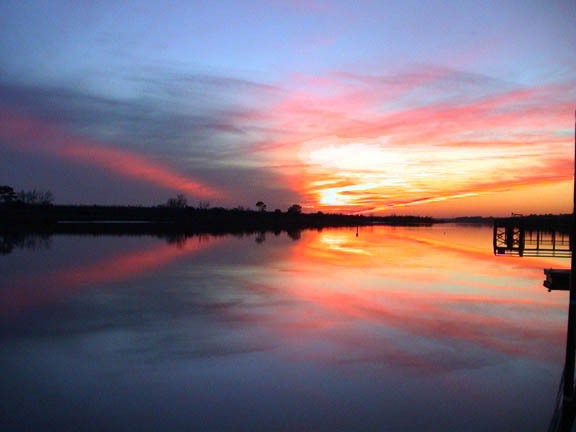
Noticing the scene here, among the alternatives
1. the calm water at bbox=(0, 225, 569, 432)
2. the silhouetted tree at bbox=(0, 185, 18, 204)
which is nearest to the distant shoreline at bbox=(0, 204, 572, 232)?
the silhouetted tree at bbox=(0, 185, 18, 204)

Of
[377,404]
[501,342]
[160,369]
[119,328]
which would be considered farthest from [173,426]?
[501,342]

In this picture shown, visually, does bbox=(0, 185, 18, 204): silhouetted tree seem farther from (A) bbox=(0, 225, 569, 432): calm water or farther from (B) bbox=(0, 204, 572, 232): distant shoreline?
(A) bbox=(0, 225, 569, 432): calm water

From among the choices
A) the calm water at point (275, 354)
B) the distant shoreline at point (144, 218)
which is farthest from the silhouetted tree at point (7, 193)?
the calm water at point (275, 354)

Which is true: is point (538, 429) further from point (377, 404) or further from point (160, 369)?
point (160, 369)

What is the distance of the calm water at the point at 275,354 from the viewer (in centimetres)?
932

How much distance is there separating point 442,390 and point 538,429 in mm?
2090

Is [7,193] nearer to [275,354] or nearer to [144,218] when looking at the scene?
[144,218]

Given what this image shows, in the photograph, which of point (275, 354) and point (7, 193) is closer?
point (275, 354)

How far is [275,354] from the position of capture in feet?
42.2

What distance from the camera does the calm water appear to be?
30.6 feet

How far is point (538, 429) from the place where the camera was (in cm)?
916

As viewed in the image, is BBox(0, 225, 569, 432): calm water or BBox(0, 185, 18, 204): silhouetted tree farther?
BBox(0, 185, 18, 204): silhouetted tree

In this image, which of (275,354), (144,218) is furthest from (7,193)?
(275,354)

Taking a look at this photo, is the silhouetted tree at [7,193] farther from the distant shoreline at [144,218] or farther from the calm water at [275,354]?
the calm water at [275,354]
